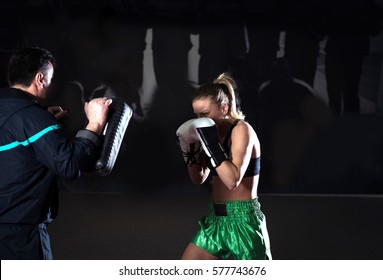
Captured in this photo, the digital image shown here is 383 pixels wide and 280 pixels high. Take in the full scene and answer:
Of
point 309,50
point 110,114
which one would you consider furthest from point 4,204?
point 309,50

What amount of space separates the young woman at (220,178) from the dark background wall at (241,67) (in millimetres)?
3780

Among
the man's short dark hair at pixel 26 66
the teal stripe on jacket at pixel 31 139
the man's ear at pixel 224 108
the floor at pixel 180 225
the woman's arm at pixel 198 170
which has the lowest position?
the floor at pixel 180 225

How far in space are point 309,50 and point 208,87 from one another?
4055mm

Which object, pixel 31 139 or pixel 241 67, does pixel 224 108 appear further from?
pixel 241 67

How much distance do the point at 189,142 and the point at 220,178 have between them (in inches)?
7.9

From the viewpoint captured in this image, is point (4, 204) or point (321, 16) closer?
point (4, 204)

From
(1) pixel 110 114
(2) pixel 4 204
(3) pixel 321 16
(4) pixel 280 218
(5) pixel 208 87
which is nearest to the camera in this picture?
(2) pixel 4 204

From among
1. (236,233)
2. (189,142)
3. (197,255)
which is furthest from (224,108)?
(197,255)

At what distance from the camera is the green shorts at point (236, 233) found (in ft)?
7.59

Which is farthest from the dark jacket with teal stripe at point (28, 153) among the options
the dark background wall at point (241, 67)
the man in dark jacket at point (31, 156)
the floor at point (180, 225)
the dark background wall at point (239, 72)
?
the dark background wall at point (241, 67)

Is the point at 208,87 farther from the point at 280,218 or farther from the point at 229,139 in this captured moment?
the point at 280,218

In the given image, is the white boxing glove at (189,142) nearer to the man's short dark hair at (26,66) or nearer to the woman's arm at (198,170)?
the woman's arm at (198,170)

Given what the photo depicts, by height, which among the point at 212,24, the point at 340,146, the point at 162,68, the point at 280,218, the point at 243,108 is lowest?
the point at 280,218
